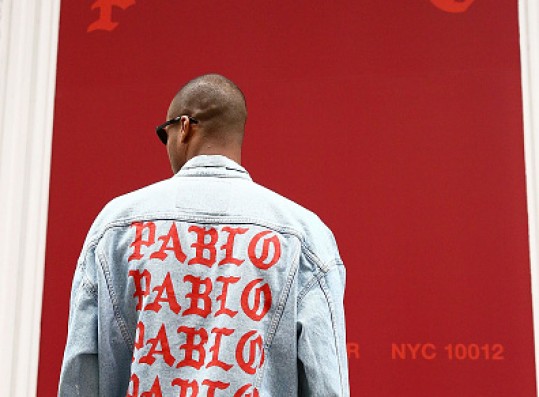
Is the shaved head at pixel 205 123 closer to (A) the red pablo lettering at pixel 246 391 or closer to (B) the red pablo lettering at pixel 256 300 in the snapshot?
(B) the red pablo lettering at pixel 256 300

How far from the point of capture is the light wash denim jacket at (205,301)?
1.40 meters

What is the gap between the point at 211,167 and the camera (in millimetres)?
1535

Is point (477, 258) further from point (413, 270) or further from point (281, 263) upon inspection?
point (281, 263)

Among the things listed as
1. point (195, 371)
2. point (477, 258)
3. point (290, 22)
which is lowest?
point (195, 371)

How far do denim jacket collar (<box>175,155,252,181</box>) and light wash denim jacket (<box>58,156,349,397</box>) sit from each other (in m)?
0.03

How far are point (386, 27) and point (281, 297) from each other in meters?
1.70

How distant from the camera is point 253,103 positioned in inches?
113

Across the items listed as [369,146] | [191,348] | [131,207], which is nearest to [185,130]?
[131,207]

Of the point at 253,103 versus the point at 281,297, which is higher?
the point at 253,103

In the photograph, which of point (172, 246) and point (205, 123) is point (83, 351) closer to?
point (172, 246)

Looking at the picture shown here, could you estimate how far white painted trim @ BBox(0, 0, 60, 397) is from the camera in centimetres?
281

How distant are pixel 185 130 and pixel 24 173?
1.52 metres

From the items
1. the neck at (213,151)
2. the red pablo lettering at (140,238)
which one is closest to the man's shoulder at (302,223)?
the neck at (213,151)

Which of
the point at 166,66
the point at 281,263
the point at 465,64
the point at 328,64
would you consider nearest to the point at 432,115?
the point at 465,64
